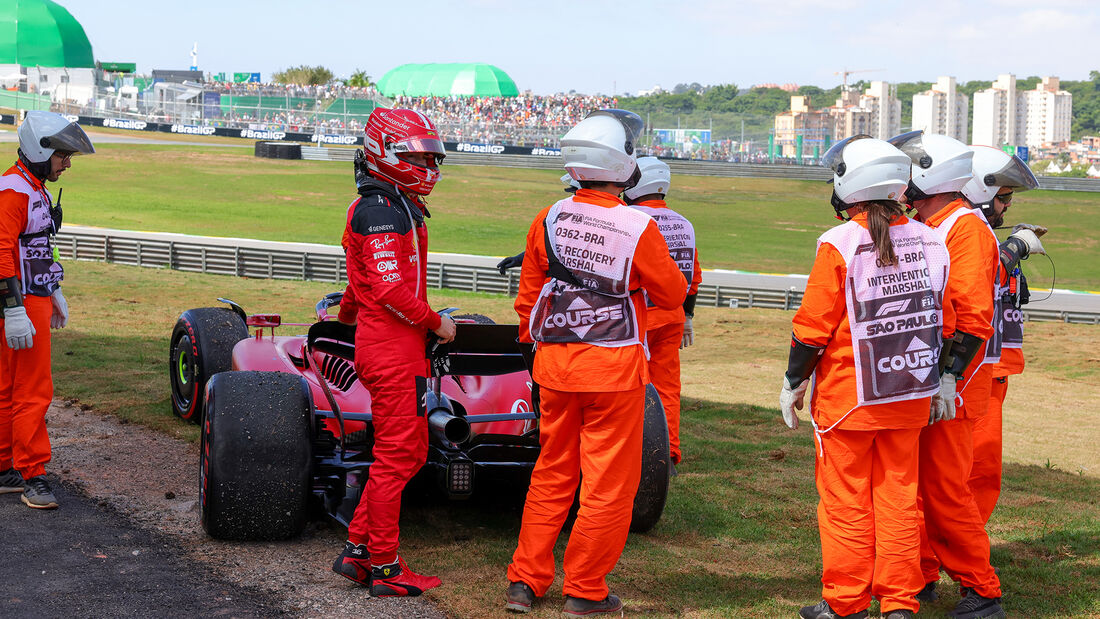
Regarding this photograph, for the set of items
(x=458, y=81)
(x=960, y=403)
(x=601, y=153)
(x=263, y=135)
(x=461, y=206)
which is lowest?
(x=960, y=403)

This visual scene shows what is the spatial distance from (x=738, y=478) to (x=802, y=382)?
8.33 ft

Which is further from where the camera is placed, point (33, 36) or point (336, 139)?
point (33, 36)

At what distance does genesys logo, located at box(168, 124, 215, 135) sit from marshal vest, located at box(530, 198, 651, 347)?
163 feet

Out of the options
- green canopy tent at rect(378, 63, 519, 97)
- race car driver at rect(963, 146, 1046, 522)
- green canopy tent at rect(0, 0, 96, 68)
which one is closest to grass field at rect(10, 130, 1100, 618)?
race car driver at rect(963, 146, 1046, 522)

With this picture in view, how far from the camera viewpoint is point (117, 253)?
19.1m

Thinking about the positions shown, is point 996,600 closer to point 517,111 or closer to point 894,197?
point 894,197

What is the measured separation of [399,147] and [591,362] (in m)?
1.27

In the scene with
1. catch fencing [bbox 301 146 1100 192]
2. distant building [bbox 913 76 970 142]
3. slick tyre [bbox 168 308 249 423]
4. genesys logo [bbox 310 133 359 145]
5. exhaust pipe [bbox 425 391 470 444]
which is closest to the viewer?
exhaust pipe [bbox 425 391 470 444]

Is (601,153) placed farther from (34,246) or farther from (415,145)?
(34,246)

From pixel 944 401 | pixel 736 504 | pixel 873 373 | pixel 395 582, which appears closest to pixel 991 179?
pixel 944 401

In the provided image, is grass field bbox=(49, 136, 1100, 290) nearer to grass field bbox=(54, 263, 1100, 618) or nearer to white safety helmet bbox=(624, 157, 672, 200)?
grass field bbox=(54, 263, 1100, 618)

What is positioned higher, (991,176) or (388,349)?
(991,176)

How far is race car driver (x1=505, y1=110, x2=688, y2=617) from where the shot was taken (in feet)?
14.5

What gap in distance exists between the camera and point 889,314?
13.9 ft
